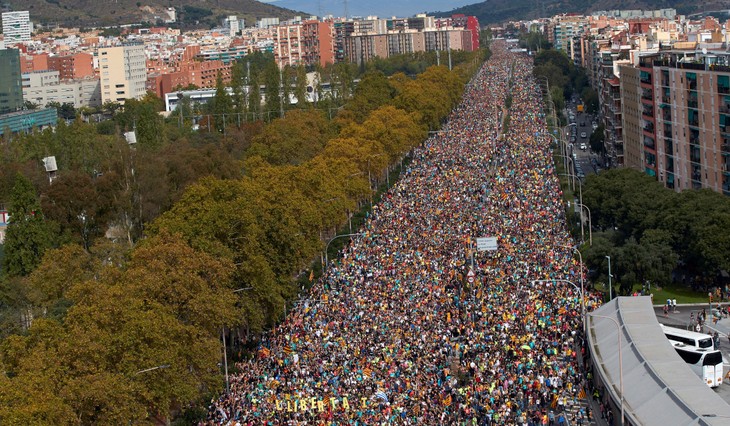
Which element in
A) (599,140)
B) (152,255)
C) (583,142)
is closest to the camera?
(152,255)

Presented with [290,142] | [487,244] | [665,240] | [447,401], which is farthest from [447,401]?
[290,142]

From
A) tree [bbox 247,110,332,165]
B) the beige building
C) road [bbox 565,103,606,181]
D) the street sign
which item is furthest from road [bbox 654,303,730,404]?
tree [bbox 247,110,332,165]

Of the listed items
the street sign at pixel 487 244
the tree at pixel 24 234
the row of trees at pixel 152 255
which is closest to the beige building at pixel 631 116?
the row of trees at pixel 152 255

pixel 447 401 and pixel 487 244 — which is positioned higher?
pixel 487 244

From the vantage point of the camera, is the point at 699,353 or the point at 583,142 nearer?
the point at 699,353

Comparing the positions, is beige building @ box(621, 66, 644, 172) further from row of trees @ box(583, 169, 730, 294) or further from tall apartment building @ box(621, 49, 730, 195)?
row of trees @ box(583, 169, 730, 294)

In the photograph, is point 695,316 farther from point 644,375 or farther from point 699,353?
point 644,375
